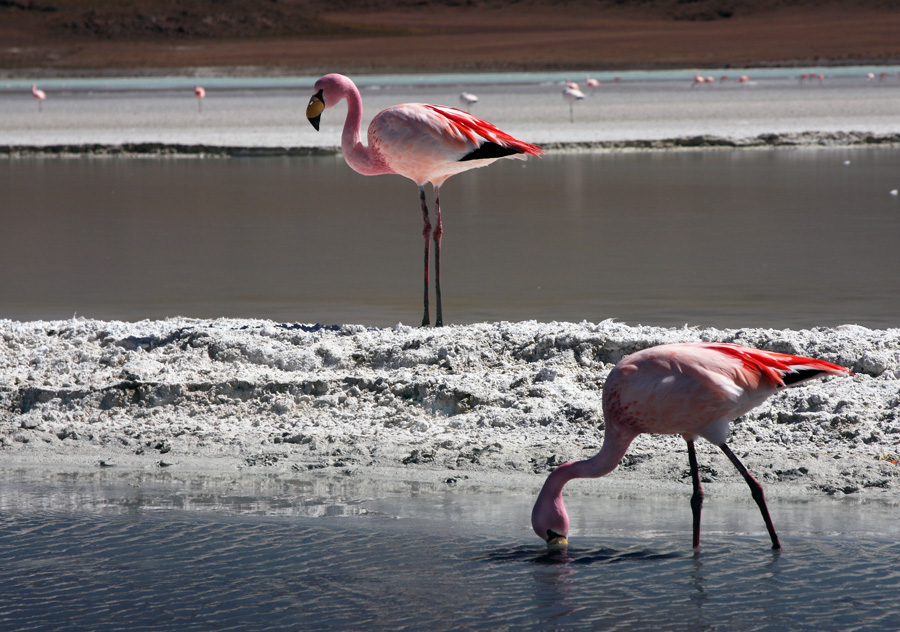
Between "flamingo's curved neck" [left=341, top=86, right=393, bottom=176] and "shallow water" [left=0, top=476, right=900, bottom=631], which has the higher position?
"flamingo's curved neck" [left=341, top=86, right=393, bottom=176]

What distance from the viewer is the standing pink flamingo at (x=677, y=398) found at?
14.3 feet

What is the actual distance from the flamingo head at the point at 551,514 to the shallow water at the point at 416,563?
146mm

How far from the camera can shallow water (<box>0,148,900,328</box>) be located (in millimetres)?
8695

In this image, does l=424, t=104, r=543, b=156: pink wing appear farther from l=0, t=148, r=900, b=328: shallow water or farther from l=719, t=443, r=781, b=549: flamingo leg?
l=719, t=443, r=781, b=549: flamingo leg

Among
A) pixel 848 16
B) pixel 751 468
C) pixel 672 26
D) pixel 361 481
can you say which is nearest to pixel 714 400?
pixel 751 468

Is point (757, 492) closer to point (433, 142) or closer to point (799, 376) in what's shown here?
point (799, 376)

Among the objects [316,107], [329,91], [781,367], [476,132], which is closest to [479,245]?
[329,91]

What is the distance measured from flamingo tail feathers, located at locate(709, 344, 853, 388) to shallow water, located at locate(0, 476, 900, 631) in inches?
27.0

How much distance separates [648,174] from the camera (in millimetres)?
19156

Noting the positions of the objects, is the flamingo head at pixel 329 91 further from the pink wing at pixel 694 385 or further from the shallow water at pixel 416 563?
the pink wing at pixel 694 385

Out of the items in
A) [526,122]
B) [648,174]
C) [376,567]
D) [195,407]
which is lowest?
[376,567]

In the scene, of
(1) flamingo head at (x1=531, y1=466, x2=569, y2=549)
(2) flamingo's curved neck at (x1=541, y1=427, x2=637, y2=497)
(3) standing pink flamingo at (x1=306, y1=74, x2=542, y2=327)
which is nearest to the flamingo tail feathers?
(2) flamingo's curved neck at (x1=541, y1=427, x2=637, y2=497)

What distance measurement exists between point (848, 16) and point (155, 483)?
136 m

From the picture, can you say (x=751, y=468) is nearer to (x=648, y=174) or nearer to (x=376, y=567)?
(x=376, y=567)
